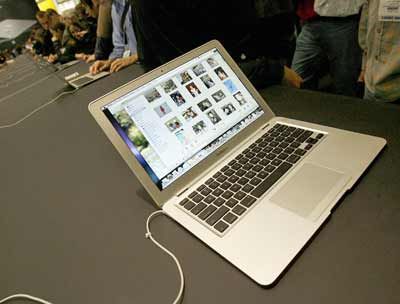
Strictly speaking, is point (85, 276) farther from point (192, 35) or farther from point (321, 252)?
point (192, 35)

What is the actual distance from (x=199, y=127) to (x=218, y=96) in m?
0.10

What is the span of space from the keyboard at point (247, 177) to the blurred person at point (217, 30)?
308mm

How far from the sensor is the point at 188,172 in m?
0.61

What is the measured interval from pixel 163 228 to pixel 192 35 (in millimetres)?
641

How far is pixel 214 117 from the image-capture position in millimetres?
683

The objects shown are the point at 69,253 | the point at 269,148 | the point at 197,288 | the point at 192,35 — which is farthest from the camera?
the point at 192,35

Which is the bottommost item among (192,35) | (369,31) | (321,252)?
(321,252)

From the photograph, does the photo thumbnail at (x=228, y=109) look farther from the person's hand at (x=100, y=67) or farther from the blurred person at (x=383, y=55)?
the person's hand at (x=100, y=67)

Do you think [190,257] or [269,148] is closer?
[190,257]

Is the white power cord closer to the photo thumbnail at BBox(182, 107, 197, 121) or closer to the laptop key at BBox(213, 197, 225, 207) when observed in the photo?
the laptop key at BBox(213, 197, 225, 207)

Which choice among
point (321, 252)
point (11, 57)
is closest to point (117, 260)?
point (321, 252)

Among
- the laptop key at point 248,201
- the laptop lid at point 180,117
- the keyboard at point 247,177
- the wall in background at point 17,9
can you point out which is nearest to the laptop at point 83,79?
the laptop lid at point 180,117

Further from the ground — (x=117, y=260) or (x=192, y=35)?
(x=192, y=35)

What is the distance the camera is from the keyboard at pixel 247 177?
1.70 ft
